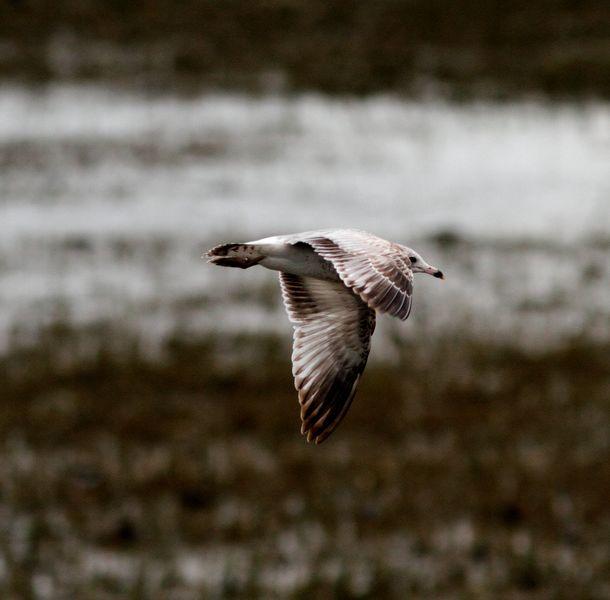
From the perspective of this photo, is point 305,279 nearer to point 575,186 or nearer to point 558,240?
point 558,240

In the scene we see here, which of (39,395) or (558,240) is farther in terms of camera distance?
(558,240)

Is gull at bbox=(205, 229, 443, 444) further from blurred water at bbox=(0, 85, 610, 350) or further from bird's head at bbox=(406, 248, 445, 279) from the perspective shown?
blurred water at bbox=(0, 85, 610, 350)

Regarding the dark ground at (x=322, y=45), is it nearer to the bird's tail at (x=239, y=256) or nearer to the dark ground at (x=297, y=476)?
the dark ground at (x=297, y=476)

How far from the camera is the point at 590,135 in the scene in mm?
30234

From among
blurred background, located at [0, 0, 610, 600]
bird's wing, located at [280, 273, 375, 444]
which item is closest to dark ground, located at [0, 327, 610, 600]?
blurred background, located at [0, 0, 610, 600]

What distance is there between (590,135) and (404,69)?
5.08 metres

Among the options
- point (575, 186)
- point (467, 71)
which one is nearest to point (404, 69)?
point (467, 71)

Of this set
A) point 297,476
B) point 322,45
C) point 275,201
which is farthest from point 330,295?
point 322,45

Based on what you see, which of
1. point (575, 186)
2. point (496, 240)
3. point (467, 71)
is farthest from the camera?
point (467, 71)

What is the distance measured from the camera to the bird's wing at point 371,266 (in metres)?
3.65

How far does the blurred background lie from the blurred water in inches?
2.9

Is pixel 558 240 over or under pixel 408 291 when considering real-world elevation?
under

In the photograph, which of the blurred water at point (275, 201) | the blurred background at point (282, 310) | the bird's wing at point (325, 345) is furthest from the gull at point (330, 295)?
the blurred water at point (275, 201)

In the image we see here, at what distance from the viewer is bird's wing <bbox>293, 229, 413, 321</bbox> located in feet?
12.0
